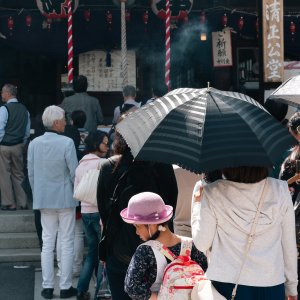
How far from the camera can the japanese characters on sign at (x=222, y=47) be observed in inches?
523

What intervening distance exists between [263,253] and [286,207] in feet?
A: 1.03

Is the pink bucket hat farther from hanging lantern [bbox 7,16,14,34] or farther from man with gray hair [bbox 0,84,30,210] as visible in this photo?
hanging lantern [bbox 7,16,14,34]

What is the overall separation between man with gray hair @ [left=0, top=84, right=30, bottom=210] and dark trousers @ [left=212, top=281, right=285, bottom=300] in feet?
22.0

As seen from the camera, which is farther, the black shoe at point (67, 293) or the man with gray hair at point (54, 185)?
the black shoe at point (67, 293)

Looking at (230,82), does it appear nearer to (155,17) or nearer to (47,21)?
(155,17)

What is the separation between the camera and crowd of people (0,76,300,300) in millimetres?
4285

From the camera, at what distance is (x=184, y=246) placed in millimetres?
4477

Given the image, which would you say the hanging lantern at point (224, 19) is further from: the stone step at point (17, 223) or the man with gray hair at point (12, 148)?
the stone step at point (17, 223)

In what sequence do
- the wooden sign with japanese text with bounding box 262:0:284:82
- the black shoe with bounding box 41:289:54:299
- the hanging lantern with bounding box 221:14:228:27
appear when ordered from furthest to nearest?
the hanging lantern with bounding box 221:14:228:27 < the wooden sign with japanese text with bounding box 262:0:284:82 < the black shoe with bounding box 41:289:54:299

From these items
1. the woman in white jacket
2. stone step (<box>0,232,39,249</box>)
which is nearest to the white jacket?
the woman in white jacket

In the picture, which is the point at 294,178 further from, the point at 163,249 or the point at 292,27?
the point at 292,27

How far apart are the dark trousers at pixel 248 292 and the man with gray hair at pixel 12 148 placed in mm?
6707

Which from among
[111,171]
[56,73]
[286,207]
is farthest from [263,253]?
[56,73]

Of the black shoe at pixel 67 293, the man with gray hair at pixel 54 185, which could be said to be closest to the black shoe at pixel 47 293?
the man with gray hair at pixel 54 185
